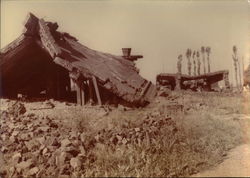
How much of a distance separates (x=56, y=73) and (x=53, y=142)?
7474mm

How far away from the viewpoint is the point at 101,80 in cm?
1233

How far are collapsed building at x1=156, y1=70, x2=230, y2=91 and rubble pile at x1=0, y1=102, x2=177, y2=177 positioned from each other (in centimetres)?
1866

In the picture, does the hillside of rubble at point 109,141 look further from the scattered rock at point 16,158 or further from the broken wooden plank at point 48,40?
the broken wooden plank at point 48,40

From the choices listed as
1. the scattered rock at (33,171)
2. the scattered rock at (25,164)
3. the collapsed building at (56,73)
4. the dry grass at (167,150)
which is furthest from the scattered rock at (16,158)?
the collapsed building at (56,73)

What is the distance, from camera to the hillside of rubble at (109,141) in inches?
287

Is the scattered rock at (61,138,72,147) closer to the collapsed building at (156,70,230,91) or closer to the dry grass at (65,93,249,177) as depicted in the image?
the dry grass at (65,93,249,177)

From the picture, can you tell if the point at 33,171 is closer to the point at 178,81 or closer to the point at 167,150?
the point at 167,150

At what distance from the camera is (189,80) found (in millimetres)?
30766

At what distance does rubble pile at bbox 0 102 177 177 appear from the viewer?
24.5ft

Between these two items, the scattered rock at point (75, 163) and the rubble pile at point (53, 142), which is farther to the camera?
the rubble pile at point (53, 142)

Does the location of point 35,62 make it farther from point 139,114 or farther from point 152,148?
point 152,148

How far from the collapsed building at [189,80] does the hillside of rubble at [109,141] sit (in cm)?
1705

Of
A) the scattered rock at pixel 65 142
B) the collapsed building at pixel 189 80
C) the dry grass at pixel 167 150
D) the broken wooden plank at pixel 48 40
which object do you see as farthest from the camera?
the collapsed building at pixel 189 80

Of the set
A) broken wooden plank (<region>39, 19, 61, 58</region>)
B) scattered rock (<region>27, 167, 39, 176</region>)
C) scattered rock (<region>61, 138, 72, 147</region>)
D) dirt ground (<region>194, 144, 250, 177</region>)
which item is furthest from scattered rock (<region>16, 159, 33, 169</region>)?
broken wooden plank (<region>39, 19, 61, 58</region>)
